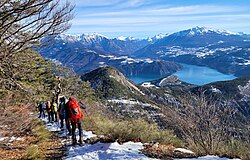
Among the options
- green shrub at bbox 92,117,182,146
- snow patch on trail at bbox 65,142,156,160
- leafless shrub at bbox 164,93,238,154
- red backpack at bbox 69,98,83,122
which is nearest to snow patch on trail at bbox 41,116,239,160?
snow patch on trail at bbox 65,142,156,160

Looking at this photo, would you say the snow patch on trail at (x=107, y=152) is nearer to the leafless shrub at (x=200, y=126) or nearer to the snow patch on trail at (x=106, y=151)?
the snow patch on trail at (x=106, y=151)

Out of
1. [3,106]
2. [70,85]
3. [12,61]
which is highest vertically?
[12,61]

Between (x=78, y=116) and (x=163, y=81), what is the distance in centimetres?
18133

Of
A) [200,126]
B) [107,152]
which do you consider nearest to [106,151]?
[107,152]

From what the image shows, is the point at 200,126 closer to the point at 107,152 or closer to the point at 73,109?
the point at 107,152

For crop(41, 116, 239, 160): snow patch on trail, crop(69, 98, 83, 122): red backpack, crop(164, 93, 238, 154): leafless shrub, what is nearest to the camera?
crop(41, 116, 239, 160): snow patch on trail

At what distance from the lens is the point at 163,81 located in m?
188

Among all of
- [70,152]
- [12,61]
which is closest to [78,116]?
[70,152]

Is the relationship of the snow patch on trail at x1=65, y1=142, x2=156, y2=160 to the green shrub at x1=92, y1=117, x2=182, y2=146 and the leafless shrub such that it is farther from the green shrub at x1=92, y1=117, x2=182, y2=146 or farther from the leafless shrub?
the leafless shrub

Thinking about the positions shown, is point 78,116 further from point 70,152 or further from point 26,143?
point 26,143

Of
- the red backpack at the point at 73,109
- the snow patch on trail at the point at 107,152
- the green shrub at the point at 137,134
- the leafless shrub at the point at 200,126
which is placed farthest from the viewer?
the green shrub at the point at 137,134

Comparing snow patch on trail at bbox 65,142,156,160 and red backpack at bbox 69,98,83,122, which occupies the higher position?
red backpack at bbox 69,98,83,122

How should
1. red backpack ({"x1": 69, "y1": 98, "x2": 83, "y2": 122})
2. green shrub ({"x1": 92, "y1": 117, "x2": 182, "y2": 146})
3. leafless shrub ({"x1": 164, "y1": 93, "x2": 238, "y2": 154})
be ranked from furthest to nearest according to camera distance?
green shrub ({"x1": 92, "y1": 117, "x2": 182, "y2": 146})
red backpack ({"x1": 69, "y1": 98, "x2": 83, "y2": 122})
leafless shrub ({"x1": 164, "y1": 93, "x2": 238, "y2": 154})

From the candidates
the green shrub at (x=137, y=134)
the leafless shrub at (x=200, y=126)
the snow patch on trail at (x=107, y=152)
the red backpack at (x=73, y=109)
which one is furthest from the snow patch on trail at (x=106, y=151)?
the leafless shrub at (x=200, y=126)
